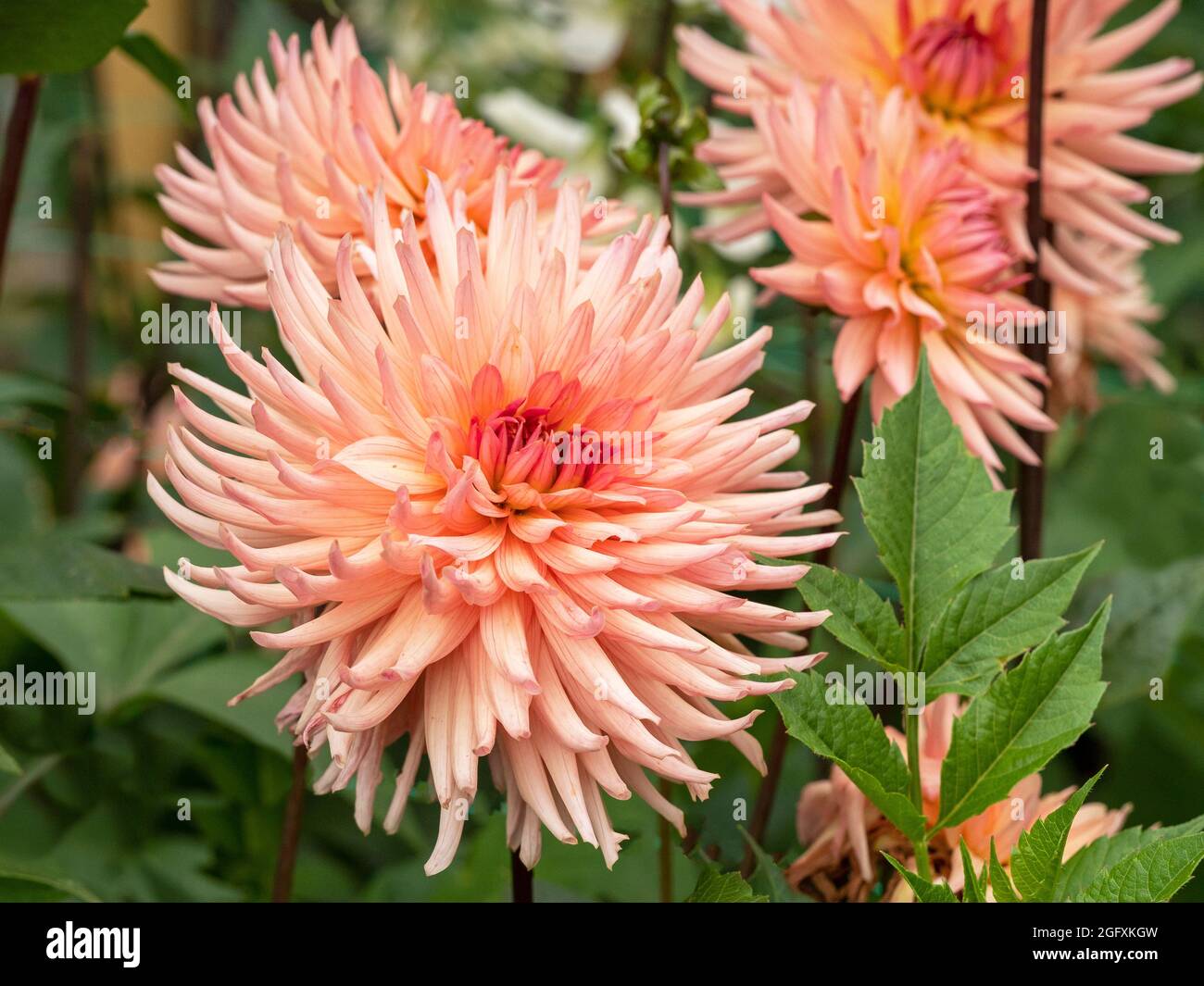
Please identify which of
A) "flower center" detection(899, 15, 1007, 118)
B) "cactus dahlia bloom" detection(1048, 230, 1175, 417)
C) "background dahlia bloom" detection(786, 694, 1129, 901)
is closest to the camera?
"background dahlia bloom" detection(786, 694, 1129, 901)

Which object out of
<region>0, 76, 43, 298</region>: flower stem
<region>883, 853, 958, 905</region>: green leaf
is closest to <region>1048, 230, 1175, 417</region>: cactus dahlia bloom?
<region>883, 853, 958, 905</region>: green leaf

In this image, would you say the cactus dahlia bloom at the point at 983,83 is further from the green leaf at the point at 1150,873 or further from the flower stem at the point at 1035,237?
the green leaf at the point at 1150,873

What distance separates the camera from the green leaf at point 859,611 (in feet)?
1.27

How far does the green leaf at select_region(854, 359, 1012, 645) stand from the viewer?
15.7 inches

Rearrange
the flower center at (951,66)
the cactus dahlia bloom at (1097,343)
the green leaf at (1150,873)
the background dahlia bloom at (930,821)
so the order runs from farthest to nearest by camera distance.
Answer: the cactus dahlia bloom at (1097,343)
the flower center at (951,66)
the background dahlia bloom at (930,821)
the green leaf at (1150,873)

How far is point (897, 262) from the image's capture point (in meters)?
0.50

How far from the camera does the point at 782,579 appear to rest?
1.19 feet

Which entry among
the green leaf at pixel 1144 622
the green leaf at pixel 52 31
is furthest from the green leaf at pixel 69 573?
the green leaf at pixel 1144 622

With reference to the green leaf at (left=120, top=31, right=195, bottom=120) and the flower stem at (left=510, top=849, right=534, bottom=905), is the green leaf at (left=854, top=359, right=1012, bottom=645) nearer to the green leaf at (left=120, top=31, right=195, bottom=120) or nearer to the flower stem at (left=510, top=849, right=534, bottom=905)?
the flower stem at (left=510, top=849, right=534, bottom=905)

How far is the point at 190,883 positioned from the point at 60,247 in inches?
27.0

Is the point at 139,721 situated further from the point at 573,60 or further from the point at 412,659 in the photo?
the point at 573,60

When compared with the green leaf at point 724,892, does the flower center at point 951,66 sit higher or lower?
higher

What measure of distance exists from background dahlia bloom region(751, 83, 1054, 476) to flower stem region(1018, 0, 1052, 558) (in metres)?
0.04

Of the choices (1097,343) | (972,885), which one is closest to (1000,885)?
(972,885)
